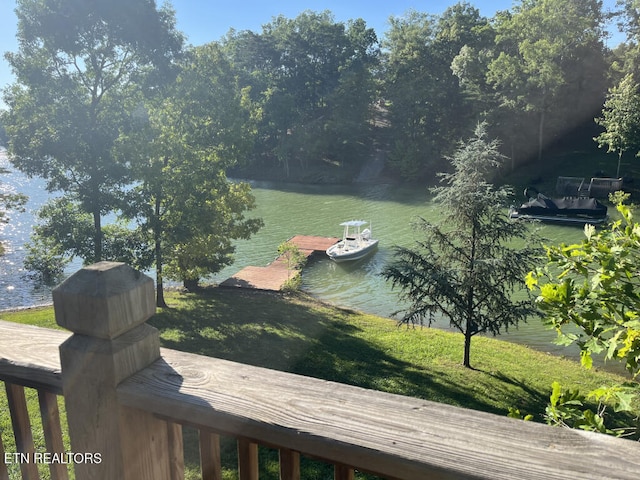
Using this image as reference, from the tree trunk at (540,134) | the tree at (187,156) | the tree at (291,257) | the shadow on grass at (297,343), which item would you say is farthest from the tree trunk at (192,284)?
the tree trunk at (540,134)

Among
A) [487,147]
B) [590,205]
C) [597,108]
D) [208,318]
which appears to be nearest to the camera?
[487,147]

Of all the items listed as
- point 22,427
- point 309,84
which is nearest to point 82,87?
point 22,427

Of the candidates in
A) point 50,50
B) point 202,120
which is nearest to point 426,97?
point 202,120

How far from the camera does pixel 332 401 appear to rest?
1050 mm

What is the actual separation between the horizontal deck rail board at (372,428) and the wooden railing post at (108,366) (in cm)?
6

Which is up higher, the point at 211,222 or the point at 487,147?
the point at 487,147

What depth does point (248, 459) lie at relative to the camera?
118cm

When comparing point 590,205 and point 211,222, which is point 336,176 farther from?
point 211,222

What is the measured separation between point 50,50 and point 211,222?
494 cm

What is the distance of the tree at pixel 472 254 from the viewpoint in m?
8.68

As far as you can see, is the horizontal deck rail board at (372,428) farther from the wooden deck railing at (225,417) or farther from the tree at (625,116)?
the tree at (625,116)

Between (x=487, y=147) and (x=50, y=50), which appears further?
(x=50, y=50)

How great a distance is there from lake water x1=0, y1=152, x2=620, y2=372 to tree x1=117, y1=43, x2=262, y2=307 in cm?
277

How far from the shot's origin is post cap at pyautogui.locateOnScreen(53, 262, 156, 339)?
45.0 inches
